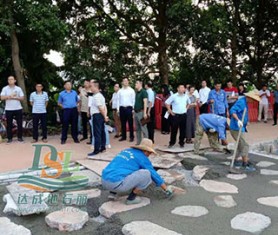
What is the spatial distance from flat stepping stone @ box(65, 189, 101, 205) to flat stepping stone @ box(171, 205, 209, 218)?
1167mm

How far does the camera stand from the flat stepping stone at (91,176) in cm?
517

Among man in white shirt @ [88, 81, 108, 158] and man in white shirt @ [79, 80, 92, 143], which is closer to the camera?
man in white shirt @ [88, 81, 108, 158]

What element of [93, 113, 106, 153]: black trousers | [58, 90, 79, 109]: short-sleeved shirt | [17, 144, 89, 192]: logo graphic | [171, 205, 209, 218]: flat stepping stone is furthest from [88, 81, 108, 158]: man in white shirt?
[171, 205, 209, 218]: flat stepping stone

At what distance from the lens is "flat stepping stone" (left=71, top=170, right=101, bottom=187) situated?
5.17 meters

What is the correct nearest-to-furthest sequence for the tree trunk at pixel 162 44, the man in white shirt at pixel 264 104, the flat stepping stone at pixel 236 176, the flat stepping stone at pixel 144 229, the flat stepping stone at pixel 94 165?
the flat stepping stone at pixel 144 229 → the flat stepping stone at pixel 236 176 → the flat stepping stone at pixel 94 165 → the man in white shirt at pixel 264 104 → the tree trunk at pixel 162 44

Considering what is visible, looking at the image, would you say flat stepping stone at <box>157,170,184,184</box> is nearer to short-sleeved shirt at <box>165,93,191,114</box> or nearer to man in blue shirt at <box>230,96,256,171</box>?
man in blue shirt at <box>230,96,256,171</box>

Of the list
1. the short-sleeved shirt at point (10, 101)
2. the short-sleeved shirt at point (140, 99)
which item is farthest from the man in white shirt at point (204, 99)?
the short-sleeved shirt at point (10, 101)

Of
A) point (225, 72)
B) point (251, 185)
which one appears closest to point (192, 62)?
point (225, 72)

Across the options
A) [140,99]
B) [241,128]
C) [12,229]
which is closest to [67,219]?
[12,229]

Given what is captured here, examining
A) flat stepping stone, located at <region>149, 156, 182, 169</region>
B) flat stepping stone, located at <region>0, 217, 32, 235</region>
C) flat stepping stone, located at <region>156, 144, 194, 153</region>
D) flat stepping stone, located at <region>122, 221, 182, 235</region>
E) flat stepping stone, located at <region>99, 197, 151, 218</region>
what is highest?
flat stepping stone, located at <region>156, 144, 194, 153</region>

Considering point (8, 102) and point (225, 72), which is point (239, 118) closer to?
point (8, 102)

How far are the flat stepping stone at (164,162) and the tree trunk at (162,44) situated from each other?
23.1ft

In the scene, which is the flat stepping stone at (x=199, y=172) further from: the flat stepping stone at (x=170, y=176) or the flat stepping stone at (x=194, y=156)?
the flat stepping stone at (x=194, y=156)

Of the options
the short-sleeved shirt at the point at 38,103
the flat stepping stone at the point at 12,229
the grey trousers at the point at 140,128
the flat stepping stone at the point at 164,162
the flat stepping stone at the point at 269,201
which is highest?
the short-sleeved shirt at the point at 38,103
